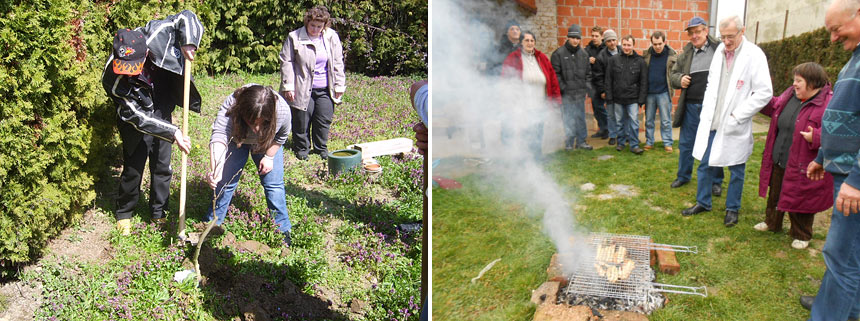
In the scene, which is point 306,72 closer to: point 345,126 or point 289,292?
point 345,126

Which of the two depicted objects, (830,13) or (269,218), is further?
(269,218)

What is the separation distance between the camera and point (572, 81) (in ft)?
9.16

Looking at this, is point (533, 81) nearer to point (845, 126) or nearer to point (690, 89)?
point (845, 126)

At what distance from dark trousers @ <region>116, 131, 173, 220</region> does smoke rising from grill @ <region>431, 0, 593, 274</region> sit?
2.01 meters

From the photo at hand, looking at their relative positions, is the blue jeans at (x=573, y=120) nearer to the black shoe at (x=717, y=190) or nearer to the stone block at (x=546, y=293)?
the stone block at (x=546, y=293)

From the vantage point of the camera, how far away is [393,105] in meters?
6.49

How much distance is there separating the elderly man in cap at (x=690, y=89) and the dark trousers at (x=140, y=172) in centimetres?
308

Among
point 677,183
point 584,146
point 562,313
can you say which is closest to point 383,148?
point 584,146

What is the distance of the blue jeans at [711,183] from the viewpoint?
10.0ft

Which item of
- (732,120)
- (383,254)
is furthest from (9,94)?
(732,120)

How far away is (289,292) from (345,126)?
311 cm

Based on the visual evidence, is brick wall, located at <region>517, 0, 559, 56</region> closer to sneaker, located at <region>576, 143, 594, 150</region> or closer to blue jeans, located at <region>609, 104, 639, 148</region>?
sneaker, located at <region>576, 143, 594, 150</region>

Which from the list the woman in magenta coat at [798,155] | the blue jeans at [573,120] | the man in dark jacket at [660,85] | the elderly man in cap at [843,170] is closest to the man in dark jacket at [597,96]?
the blue jeans at [573,120]

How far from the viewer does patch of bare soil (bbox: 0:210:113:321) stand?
2.56 meters
